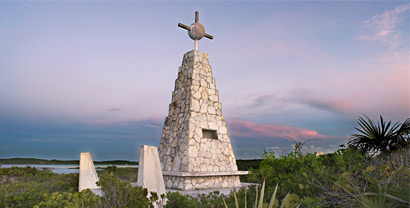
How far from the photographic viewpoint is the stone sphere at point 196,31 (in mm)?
11680

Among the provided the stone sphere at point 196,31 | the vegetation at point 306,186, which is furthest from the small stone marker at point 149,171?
the stone sphere at point 196,31

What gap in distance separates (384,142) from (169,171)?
6906 millimetres

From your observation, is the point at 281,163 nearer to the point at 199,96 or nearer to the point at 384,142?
the point at 384,142

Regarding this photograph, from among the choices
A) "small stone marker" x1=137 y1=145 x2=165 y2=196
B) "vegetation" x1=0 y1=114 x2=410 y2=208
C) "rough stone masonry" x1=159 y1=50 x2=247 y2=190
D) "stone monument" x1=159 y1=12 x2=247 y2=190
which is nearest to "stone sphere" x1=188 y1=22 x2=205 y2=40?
"stone monument" x1=159 y1=12 x2=247 y2=190

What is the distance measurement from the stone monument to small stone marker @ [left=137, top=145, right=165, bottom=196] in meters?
3.04

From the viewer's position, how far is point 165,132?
37.4 ft

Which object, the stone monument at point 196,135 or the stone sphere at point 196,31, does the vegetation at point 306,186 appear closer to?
the stone monument at point 196,135

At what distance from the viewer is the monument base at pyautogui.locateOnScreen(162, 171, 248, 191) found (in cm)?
951

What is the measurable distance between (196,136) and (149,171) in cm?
413

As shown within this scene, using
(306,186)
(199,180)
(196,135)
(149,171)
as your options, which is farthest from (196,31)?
(306,186)

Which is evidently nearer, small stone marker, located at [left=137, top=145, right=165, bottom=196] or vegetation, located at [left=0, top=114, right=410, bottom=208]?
vegetation, located at [left=0, top=114, right=410, bottom=208]

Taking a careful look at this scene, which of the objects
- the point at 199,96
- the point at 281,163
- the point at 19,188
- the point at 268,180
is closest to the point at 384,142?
the point at 281,163

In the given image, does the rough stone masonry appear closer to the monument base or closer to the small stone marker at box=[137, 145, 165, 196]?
the monument base

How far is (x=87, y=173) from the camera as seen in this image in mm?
8766
